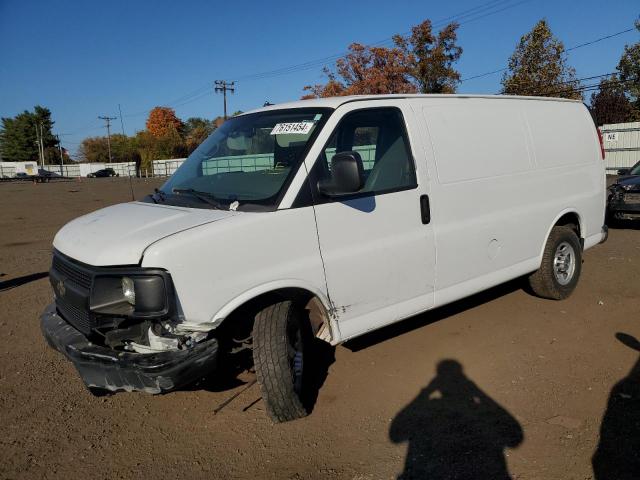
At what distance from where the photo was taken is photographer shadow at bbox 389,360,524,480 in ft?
9.84

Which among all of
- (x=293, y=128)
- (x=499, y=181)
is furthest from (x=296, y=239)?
(x=499, y=181)

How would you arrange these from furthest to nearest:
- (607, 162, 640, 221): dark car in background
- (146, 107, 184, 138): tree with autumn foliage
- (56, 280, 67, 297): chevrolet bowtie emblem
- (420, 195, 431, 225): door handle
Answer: (146, 107, 184, 138): tree with autumn foliage, (607, 162, 640, 221): dark car in background, (420, 195, 431, 225): door handle, (56, 280, 67, 297): chevrolet bowtie emblem

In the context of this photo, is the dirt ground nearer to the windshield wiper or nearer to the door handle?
the door handle

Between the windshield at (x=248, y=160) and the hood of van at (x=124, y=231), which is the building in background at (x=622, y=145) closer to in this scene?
the windshield at (x=248, y=160)

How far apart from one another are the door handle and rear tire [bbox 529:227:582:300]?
205 cm

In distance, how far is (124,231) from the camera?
328 centimetres

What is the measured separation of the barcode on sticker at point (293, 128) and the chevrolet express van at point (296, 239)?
0.01 meters

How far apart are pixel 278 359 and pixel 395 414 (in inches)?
37.9

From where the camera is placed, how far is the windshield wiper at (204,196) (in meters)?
3.52

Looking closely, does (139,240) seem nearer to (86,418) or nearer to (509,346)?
(86,418)

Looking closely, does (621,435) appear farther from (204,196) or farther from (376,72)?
(376,72)

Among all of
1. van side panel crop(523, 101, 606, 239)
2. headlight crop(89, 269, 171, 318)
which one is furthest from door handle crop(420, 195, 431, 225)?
headlight crop(89, 269, 171, 318)

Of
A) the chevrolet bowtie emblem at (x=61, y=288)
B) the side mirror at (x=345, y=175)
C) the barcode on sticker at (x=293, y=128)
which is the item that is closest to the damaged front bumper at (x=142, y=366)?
the chevrolet bowtie emblem at (x=61, y=288)

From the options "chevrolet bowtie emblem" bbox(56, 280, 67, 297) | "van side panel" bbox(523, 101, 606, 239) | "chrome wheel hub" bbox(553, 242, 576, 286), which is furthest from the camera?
"chrome wheel hub" bbox(553, 242, 576, 286)
